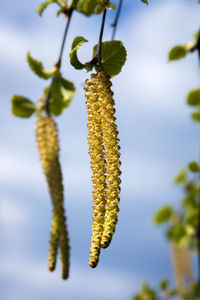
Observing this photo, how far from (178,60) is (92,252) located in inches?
65.3

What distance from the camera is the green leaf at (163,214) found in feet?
14.5

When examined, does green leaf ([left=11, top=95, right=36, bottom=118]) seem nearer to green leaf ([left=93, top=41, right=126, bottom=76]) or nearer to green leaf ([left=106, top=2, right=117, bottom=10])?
green leaf ([left=93, top=41, right=126, bottom=76])

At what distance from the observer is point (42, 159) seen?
1.24 meters

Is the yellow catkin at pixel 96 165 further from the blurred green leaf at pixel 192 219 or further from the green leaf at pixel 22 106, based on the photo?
the blurred green leaf at pixel 192 219

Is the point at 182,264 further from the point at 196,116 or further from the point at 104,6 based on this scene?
the point at 104,6

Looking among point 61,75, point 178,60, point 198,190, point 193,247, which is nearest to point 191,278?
point 193,247

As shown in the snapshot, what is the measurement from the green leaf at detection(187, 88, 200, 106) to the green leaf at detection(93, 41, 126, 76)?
6.41ft

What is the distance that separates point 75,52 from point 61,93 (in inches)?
22.6

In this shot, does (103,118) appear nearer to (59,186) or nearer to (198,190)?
(59,186)

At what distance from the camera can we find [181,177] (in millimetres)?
4273

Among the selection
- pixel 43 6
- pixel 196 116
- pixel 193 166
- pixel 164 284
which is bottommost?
pixel 164 284

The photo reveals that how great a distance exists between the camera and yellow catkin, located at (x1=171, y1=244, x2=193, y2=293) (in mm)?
4785

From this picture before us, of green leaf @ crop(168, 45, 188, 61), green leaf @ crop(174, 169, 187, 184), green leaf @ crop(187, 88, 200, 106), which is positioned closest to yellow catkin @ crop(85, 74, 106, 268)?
green leaf @ crop(168, 45, 188, 61)

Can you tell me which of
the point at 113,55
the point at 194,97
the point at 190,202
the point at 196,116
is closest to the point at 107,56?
the point at 113,55
